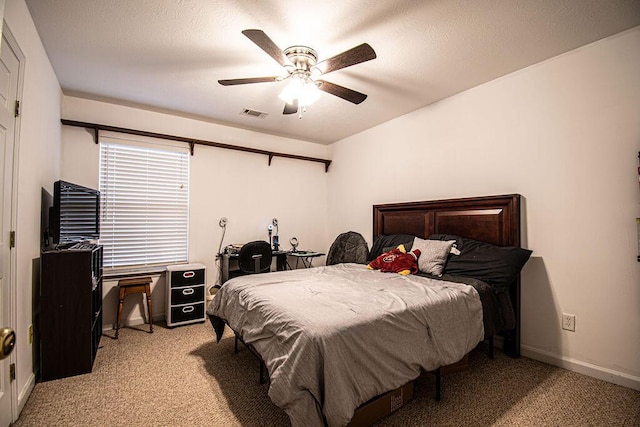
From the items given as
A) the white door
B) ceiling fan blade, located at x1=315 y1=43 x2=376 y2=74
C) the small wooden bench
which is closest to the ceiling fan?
ceiling fan blade, located at x1=315 y1=43 x2=376 y2=74

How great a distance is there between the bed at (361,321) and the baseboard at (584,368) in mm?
150

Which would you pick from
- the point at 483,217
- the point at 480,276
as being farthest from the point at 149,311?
the point at 483,217

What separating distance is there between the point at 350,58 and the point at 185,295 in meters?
3.04

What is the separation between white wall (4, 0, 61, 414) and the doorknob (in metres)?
1.58

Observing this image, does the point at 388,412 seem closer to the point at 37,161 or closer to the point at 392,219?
the point at 392,219

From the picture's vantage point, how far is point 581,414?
188 centimetres

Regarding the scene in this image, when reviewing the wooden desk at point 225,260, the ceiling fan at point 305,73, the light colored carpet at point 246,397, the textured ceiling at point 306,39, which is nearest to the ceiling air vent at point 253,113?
the textured ceiling at point 306,39

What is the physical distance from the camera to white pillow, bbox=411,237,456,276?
9.18 feet

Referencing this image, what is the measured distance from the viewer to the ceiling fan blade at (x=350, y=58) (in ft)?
6.38

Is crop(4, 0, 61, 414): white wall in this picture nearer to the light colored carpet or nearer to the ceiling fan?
the light colored carpet

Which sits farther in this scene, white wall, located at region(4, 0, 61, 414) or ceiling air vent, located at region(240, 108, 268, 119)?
ceiling air vent, located at region(240, 108, 268, 119)

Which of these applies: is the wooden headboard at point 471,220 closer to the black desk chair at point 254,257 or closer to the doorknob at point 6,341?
the black desk chair at point 254,257

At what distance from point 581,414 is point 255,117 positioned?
4.17 meters

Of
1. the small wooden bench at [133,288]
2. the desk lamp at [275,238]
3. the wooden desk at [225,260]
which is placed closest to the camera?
the small wooden bench at [133,288]
